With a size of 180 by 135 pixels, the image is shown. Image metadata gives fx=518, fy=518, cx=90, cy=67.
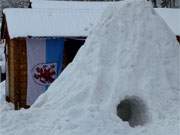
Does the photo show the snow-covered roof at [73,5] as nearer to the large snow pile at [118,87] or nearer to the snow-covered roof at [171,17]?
the snow-covered roof at [171,17]

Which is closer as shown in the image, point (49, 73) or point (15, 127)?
point (15, 127)

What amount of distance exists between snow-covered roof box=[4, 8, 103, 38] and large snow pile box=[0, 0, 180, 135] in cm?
526

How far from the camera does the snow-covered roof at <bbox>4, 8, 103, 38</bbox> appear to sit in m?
13.1

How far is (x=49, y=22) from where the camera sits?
14.0 meters

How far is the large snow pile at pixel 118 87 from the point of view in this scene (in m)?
6.38

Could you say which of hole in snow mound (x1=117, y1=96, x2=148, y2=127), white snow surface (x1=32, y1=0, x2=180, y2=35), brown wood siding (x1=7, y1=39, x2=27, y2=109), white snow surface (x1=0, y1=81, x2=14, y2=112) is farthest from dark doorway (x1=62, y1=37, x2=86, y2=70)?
hole in snow mound (x1=117, y1=96, x2=148, y2=127)

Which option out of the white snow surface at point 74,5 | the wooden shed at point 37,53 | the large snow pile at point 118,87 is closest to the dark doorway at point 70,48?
the wooden shed at point 37,53

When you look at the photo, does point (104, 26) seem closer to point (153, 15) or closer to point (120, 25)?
point (120, 25)

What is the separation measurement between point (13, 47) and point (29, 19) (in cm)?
116

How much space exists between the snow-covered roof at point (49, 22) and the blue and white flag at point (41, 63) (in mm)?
253

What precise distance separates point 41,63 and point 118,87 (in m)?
6.47

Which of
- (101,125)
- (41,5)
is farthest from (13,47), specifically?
(101,125)

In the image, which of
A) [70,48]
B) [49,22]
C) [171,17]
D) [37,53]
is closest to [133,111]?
[37,53]

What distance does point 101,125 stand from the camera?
627 centimetres
